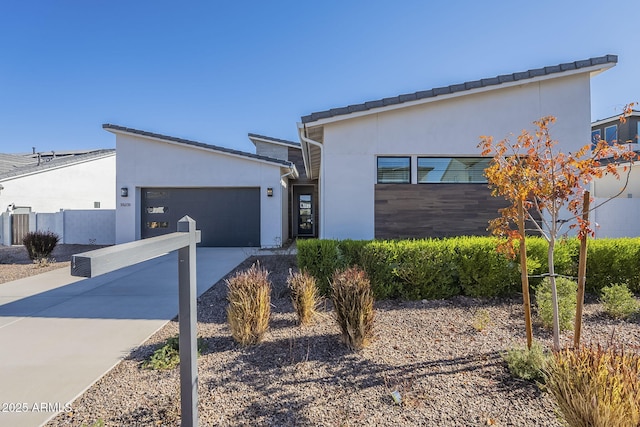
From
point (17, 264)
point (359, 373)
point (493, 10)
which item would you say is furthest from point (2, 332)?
point (493, 10)

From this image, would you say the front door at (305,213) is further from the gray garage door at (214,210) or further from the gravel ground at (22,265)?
the gravel ground at (22,265)

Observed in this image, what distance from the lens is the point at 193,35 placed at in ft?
30.4

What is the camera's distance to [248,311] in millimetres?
3451

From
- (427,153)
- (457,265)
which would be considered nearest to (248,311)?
(457,265)

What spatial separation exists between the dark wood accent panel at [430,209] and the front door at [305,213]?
8923 millimetres

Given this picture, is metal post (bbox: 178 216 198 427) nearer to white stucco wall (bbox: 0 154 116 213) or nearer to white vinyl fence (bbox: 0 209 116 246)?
white vinyl fence (bbox: 0 209 116 246)

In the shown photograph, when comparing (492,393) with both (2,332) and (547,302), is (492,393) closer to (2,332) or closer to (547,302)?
(547,302)

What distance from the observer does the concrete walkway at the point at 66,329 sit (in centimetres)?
266

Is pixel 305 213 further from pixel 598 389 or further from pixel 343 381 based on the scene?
pixel 598 389

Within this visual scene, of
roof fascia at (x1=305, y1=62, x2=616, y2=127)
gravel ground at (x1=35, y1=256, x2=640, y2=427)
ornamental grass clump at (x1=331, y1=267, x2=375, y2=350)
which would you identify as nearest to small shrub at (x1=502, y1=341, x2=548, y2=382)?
gravel ground at (x1=35, y1=256, x2=640, y2=427)

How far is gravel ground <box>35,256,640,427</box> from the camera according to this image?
2.25 meters

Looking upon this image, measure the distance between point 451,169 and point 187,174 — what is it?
9376 mm

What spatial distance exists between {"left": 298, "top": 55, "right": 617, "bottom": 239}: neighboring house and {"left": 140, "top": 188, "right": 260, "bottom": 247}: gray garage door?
5270 mm

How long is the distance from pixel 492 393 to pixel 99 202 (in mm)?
22303
